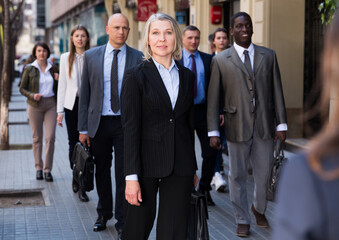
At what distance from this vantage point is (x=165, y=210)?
4035 mm

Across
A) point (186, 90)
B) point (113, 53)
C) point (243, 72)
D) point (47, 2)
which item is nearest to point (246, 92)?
point (243, 72)

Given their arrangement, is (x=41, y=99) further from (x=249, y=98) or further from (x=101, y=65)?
(x=249, y=98)

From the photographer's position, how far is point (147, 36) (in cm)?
408

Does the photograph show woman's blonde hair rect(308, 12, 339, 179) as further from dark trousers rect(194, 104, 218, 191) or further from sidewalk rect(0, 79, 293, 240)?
dark trousers rect(194, 104, 218, 191)

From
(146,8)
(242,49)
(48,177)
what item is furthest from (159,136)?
(146,8)

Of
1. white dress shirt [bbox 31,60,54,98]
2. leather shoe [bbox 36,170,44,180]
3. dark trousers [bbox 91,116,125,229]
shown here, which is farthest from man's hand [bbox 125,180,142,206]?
leather shoe [bbox 36,170,44,180]

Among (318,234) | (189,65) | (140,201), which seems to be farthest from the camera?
(189,65)

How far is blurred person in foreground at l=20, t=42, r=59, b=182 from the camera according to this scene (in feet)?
30.6

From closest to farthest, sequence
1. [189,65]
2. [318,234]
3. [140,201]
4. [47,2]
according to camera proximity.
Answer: [318,234]
[140,201]
[189,65]
[47,2]

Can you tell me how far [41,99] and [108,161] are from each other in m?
3.44

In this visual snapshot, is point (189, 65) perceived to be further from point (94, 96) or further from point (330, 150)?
point (330, 150)

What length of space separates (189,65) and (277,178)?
1911 mm

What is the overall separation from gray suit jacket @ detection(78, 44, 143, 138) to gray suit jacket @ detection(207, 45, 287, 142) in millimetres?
840

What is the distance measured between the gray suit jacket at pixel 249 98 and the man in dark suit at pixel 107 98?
848 mm
